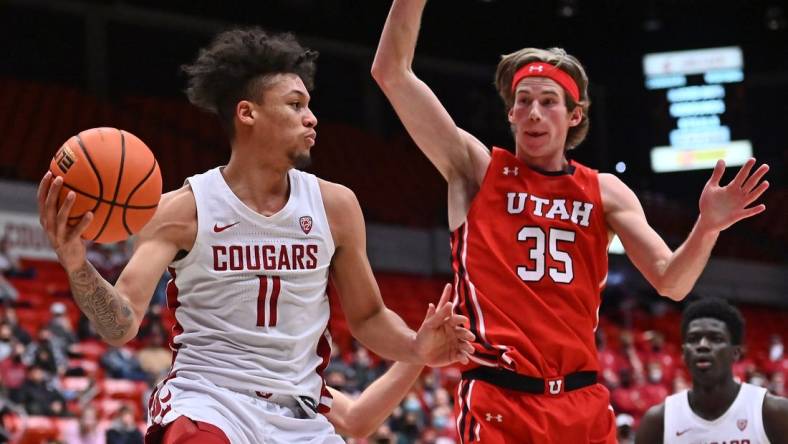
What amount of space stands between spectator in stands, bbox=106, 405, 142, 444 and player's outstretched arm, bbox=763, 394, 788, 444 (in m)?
5.92

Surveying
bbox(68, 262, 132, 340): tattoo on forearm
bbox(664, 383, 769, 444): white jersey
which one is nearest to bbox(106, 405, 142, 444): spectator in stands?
bbox(664, 383, 769, 444): white jersey

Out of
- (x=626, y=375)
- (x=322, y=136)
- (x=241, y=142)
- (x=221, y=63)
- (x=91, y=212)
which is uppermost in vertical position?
(x=322, y=136)

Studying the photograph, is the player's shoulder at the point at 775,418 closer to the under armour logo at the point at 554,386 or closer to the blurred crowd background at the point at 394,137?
the under armour logo at the point at 554,386

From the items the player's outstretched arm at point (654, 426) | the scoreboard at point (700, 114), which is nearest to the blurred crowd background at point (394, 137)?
the scoreboard at point (700, 114)

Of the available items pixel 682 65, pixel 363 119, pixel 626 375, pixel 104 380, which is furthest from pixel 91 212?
pixel 363 119

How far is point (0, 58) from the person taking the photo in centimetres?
2022

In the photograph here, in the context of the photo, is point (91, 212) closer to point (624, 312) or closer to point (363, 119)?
point (624, 312)

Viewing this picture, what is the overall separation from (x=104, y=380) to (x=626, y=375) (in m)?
7.60

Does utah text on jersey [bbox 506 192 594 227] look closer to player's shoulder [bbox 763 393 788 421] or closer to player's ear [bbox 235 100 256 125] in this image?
player's ear [bbox 235 100 256 125]

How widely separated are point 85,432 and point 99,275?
754 centimetres

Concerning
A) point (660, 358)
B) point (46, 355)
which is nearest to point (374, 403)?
point (46, 355)

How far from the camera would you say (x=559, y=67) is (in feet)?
14.7

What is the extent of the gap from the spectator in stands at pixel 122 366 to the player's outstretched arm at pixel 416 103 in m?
8.53

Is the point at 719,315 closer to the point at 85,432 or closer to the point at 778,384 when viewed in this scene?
the point at 85,432
